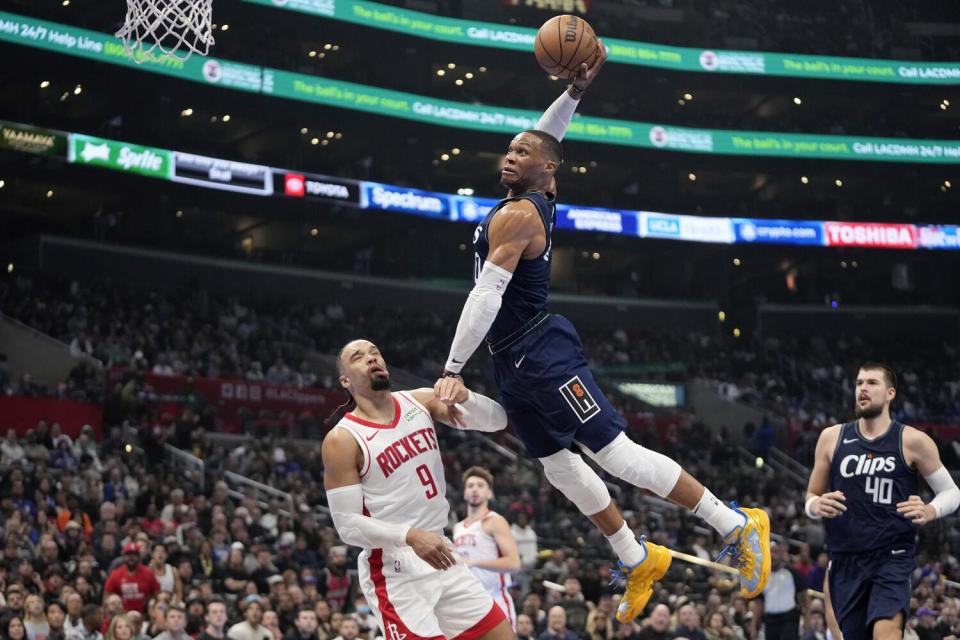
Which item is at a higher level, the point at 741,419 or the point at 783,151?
the point at 783,151

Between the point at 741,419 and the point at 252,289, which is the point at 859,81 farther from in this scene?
the point at 252,289

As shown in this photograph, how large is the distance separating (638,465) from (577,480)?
383 millimetres

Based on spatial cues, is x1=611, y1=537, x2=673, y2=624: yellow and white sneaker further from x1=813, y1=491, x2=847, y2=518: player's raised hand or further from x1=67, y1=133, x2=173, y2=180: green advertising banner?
x1=67, y1=133, x2=173, y2=180: green advertising banner

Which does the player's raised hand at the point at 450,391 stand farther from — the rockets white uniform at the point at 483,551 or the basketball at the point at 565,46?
the rockets white uniform at the point at 483,551

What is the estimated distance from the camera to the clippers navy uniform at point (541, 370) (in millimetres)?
6961

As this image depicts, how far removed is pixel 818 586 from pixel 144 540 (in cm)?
919

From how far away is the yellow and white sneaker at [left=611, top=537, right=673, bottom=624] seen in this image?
23.9 ft

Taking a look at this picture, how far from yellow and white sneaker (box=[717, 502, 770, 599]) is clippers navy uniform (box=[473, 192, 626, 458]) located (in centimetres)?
95

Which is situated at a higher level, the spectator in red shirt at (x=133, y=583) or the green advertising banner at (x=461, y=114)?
the green advertising banner at (x=461, y=114)

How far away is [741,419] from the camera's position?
3669cm

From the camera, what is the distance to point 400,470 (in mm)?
7137

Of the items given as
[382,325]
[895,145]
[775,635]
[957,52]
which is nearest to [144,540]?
[775,635]

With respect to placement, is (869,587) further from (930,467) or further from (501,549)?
(501,549)

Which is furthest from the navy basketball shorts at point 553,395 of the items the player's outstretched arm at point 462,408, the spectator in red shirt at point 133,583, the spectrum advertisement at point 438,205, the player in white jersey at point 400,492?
the spectrum advertisement at point 438,205
